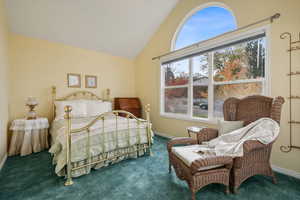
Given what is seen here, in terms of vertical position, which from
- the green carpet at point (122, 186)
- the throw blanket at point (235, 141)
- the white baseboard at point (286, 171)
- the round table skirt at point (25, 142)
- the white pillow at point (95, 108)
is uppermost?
the white pillow at point (95, 108)

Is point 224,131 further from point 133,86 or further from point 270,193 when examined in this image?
point 133,86

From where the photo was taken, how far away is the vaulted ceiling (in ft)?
9.51

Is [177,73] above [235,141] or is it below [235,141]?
above

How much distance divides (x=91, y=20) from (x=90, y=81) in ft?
5.53

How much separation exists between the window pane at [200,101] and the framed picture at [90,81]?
303cm

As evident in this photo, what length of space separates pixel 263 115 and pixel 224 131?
0.56 meters

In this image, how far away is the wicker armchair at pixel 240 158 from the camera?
58.5 inches

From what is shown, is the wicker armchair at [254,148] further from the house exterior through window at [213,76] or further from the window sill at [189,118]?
the window sill at [189,118]

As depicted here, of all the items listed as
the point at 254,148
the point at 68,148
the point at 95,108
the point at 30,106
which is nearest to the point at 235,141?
the point at 254,148

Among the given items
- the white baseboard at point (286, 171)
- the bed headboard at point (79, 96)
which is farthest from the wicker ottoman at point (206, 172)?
the bed headboard at point (79, 96)

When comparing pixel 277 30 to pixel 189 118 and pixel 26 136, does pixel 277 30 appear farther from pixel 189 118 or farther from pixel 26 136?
pixel 26 136

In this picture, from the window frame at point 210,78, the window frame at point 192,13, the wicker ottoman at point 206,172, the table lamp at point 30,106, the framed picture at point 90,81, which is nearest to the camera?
the wicker ottoman at point 206,172

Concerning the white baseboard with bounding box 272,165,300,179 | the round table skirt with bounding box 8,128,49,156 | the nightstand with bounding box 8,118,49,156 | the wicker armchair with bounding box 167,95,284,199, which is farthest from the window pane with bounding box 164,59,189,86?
the round table skirt with bounding box 8,128,49,156

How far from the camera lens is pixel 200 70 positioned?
10.6ft
